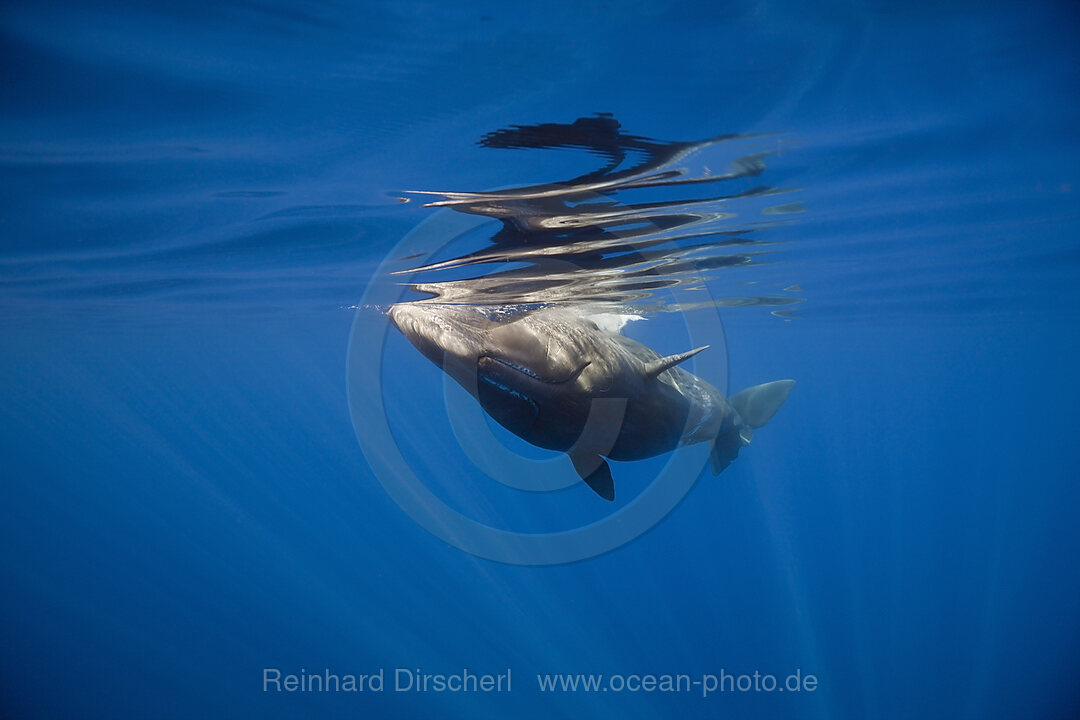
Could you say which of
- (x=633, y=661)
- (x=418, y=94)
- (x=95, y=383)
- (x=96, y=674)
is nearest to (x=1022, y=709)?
(x=633, y=661)

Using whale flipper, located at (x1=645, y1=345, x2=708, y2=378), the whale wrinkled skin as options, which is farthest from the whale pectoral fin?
whale flipper, located at (x1=645, y1=345, x2=708, y2=378)

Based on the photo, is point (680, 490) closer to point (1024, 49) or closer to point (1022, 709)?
point (1024, 49)

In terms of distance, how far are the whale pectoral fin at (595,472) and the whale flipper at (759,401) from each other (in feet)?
10.9

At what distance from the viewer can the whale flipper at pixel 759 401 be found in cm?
735

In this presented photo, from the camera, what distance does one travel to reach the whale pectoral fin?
454 centimetres

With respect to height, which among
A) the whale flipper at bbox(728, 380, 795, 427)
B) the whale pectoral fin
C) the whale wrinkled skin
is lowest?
the whale pectoral fin

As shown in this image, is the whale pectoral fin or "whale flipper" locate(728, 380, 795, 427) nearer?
the whale pectoral fin

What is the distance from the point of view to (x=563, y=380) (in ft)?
12.9

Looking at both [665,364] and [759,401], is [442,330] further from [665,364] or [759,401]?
[759,401]

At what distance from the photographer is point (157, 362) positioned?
4100 cm

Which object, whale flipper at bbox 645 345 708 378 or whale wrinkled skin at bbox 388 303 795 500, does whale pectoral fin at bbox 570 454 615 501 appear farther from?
whale flipper at bbox 645 345 708 378

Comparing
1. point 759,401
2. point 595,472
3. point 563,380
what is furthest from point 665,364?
point 759,401

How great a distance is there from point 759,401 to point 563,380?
449 centimetres

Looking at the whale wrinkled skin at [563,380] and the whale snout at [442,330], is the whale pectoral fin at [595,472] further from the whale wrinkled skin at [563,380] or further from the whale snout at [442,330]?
the whale snout at [442,330]
